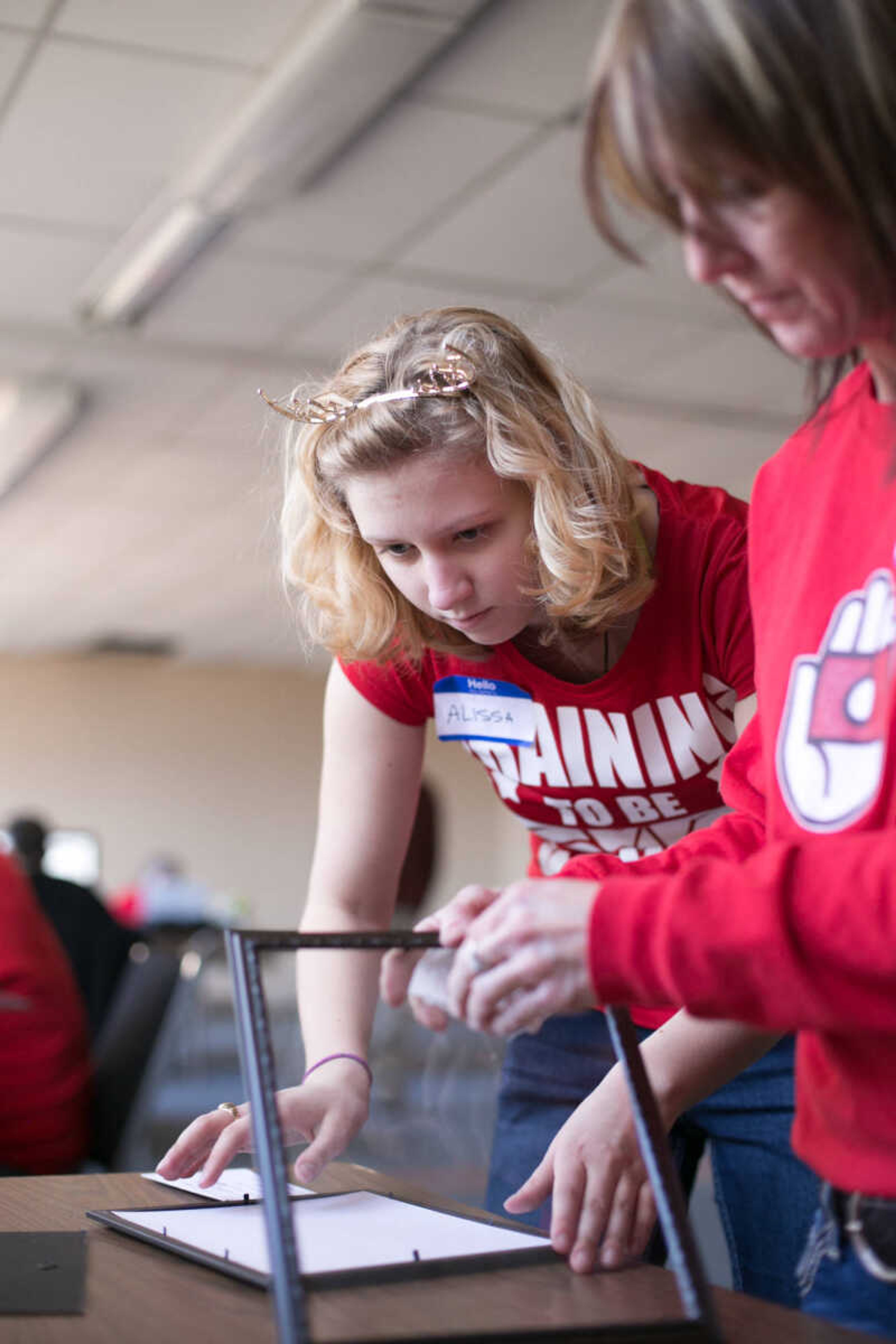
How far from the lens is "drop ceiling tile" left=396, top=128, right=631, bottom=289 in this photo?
322 cm

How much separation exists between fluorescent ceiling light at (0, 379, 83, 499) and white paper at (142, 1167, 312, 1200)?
4.04 metres

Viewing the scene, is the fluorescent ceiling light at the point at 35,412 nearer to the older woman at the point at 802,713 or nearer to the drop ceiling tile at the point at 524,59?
the drop ceiling tile at the point at 524,59

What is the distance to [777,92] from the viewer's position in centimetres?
58

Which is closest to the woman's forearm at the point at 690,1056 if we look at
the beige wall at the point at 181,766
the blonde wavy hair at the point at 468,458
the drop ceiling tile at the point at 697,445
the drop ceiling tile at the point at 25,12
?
the blonde wavy hair at the point at 468,458

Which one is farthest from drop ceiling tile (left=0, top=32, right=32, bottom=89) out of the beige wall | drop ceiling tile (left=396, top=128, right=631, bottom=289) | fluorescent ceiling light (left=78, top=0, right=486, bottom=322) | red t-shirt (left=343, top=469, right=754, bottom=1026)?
the beige wall

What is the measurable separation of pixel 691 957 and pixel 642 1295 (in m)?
0.24

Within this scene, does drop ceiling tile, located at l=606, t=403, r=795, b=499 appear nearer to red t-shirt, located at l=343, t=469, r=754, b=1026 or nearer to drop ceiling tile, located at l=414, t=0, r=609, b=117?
drop ceiling tile, located at l=414, t=0, r=609, b=117

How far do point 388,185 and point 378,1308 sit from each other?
297cm

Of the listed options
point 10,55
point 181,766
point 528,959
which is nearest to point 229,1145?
point 528,959

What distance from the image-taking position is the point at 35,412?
4.79 metres

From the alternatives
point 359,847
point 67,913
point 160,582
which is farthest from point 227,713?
point 359,847

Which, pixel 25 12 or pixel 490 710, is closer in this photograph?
pixel 490 710

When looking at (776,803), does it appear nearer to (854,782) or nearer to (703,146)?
(854,782)

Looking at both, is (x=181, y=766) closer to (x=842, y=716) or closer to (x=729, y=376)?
(x=729, y=376)
